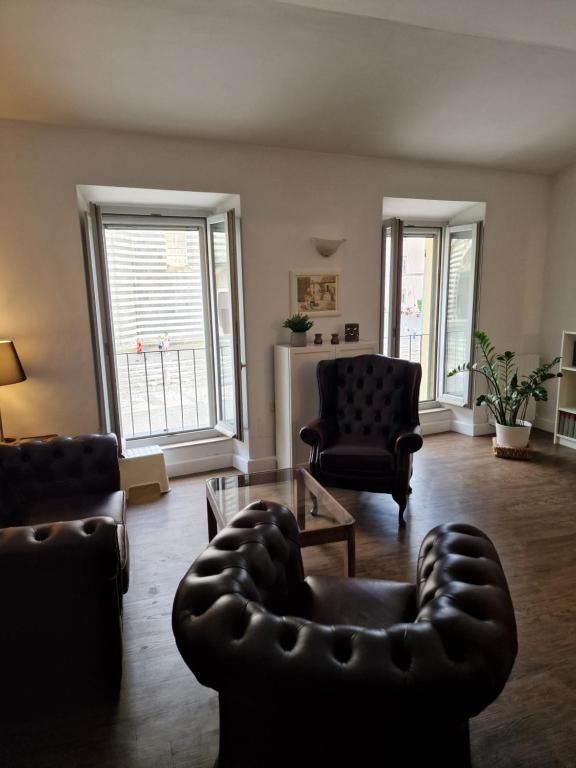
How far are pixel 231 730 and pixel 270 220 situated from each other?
3.60m

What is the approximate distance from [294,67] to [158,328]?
7.65 feet

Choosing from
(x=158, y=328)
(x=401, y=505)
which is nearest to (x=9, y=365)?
(x=158, y=328)

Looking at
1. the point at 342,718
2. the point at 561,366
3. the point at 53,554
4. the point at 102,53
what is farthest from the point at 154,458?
the point at 561,366

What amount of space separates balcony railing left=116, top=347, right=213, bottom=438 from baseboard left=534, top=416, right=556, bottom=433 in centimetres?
361

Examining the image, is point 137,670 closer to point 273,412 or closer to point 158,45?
point 273,412

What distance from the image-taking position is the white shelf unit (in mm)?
4859

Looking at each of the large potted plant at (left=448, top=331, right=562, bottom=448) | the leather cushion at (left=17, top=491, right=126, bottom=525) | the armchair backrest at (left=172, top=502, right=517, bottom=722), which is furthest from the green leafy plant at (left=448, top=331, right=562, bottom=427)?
the armchair backrest at (left=172, top=502, right=517, bottom=722)

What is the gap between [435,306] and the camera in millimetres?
5562

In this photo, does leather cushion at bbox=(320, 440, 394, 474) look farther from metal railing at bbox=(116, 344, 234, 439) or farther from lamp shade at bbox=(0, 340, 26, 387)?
lamp shade at bbox=(0, 340, 26, 387)

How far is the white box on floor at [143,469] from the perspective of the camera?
3836 mm

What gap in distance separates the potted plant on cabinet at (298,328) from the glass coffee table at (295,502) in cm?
126

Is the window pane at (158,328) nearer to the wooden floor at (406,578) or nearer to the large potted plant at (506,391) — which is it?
the wooden floor at (406,578)

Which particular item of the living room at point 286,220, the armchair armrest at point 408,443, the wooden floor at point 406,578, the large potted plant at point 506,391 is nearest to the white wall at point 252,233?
the living room at point 286,220

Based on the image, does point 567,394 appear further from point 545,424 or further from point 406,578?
point 406,578
